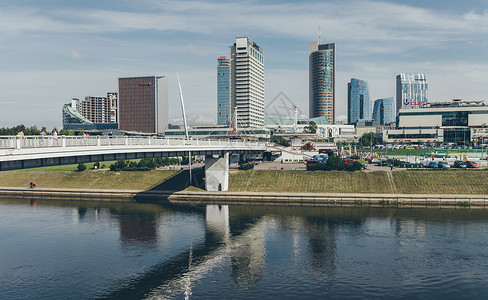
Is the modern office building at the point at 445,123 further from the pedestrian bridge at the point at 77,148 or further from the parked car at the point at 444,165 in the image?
the pedestrian bridge at the point at 77,148

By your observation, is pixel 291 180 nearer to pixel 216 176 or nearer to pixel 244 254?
pixel 216 176

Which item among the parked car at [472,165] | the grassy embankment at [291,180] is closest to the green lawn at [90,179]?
the grassy embankment at [291,180]

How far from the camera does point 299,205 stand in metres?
73.1

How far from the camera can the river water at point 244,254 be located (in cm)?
3472

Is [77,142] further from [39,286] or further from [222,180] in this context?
[222,180]

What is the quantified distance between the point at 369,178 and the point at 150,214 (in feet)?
146

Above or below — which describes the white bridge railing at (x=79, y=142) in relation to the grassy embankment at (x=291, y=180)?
above

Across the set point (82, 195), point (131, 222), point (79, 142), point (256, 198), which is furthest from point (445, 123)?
point (79, 142)

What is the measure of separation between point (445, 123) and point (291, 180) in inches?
5595

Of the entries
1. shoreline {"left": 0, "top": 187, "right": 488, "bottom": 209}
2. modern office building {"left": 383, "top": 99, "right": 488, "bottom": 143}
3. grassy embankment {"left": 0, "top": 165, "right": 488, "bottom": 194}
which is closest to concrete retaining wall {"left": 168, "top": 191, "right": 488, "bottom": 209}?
shoreline {"left": 0, "top": 187, "right": 488, "bottom": 209}

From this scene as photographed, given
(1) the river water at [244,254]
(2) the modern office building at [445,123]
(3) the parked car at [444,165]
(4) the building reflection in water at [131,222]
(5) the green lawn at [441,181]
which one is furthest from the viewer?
(2) the modern office building at [445,123]

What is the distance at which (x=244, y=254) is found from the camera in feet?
145

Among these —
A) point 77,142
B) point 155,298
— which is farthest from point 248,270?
point 77,142

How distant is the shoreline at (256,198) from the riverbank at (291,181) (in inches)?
104
